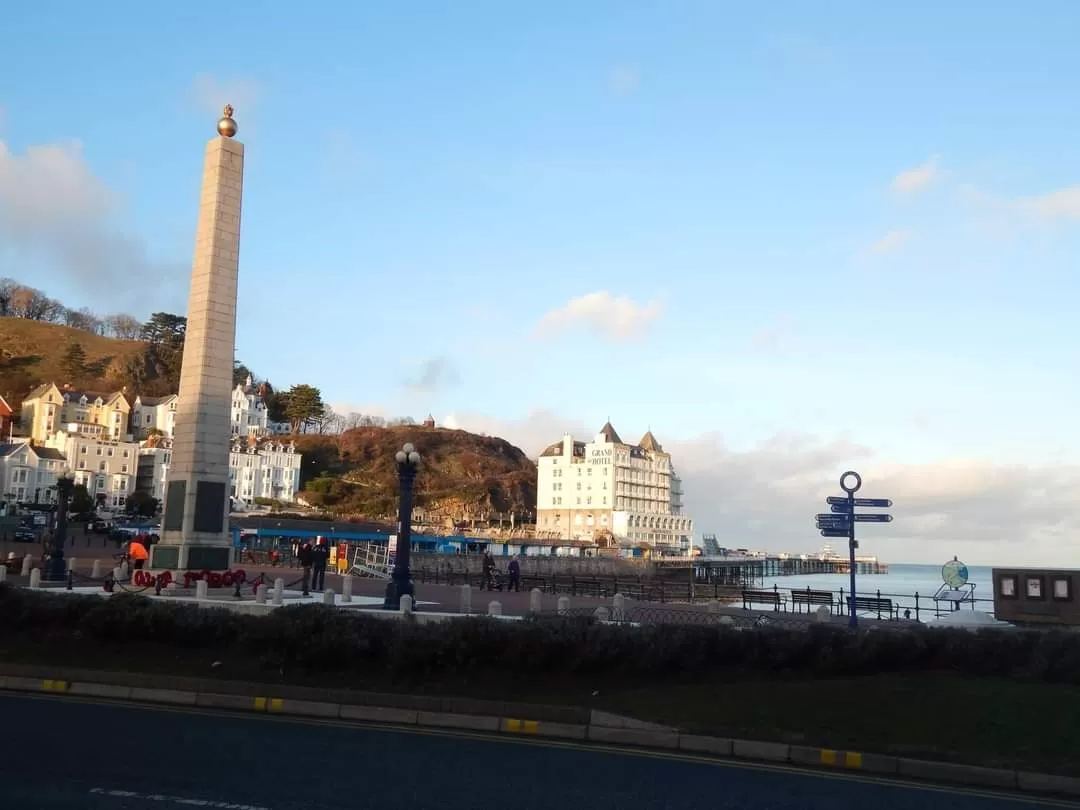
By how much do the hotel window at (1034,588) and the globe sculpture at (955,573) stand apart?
1571 mm

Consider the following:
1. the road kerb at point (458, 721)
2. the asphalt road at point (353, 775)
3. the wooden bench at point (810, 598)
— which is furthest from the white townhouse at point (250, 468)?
the asphalt road at point (353, 775)

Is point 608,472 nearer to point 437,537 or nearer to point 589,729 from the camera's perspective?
point 437,537

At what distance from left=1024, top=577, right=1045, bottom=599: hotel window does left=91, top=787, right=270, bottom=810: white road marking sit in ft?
72.0

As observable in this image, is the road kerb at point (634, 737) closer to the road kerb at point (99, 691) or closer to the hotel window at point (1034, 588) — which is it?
the road kerb at point (99, 691)

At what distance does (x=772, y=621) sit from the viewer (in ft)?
82.3

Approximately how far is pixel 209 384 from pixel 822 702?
24.3m

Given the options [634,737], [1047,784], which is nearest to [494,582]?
[634,737]

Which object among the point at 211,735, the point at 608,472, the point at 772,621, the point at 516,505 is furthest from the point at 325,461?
the point at 211,735

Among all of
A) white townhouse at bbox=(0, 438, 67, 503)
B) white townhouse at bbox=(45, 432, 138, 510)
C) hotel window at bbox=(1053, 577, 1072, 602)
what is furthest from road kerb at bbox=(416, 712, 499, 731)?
white townhouse at bbox=(45, 432, 138, 510)

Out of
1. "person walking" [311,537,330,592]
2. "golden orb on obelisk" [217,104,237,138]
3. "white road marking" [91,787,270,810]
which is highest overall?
"golden orb on obelisk" [217,104,237,138]

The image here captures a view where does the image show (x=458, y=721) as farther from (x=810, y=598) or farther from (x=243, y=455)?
(x=243, y=455)

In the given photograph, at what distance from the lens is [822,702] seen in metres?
13.1

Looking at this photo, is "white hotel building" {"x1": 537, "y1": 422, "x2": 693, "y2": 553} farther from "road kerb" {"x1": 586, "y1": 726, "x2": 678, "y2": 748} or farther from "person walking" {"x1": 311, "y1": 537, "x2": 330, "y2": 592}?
"road kerb" {"x1": 586, "y1": 726, "x2": 678, "y2": 748}

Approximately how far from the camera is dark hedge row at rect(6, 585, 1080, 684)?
14.6 metres
